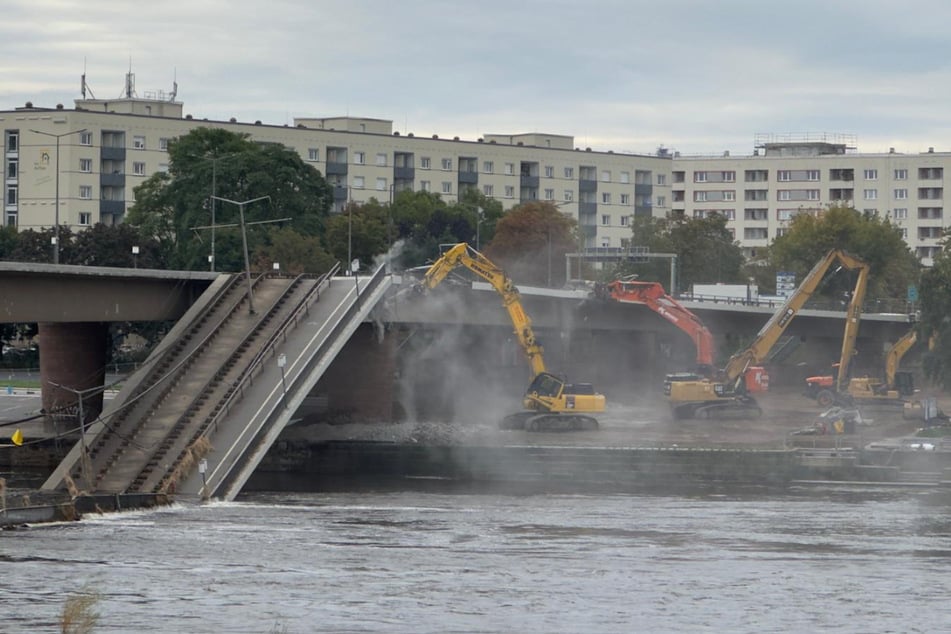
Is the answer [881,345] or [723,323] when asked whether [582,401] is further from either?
[881,345]

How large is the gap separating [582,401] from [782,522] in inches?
1050

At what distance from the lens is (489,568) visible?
4747cm

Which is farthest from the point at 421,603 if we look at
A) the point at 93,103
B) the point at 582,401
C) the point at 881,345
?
the point at 93,103

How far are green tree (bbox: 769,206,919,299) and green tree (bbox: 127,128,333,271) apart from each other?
4482 cm

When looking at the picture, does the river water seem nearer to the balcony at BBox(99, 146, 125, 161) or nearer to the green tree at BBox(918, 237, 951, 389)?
the green tree at BBox(918, 237, 951, 389)

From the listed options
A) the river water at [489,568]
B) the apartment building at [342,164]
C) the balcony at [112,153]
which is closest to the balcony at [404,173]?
the apartment building at [342,164]

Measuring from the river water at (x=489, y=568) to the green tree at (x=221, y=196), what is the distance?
58.9 metres

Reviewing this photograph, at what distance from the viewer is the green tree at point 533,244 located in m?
147

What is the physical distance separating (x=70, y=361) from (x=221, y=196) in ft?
152

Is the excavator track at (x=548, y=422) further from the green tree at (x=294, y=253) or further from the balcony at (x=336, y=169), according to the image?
the balcony at (x=336, y=169)

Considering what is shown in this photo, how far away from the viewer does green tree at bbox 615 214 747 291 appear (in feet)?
512

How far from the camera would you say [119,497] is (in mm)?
58031

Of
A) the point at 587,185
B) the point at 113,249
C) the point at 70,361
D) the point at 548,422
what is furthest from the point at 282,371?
the point at 587,185

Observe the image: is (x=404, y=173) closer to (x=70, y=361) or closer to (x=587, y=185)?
(x=587, y=185)
